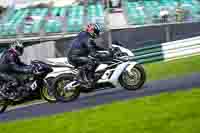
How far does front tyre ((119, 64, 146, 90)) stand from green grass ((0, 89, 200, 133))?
2.24 metres

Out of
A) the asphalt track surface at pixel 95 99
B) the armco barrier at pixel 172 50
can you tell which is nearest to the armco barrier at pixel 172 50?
the armco barrier at pixel 172 50

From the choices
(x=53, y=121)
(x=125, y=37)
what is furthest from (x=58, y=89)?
(x=125, y=37)

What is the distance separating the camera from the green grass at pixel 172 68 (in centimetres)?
1518

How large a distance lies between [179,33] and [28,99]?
10.2 m

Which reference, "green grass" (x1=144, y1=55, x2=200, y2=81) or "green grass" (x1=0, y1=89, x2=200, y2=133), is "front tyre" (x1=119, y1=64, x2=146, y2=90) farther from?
"green grass" (x1=144, y1=55, x2=200, y2=81)

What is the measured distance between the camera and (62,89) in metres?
11.1

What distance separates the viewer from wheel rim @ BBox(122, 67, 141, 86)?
11.2 meters

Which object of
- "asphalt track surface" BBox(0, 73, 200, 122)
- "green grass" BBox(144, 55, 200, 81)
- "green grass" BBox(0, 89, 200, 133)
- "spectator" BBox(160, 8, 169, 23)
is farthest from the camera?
"spectator" BBox(160, 8, 169, 23)

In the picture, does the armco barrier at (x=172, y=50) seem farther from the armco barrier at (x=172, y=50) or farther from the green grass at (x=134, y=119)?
the green grass at (x=134, y=119)

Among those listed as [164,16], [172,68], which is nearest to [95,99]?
[172,68]

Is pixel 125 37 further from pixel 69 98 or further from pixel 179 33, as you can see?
pixel 69 98

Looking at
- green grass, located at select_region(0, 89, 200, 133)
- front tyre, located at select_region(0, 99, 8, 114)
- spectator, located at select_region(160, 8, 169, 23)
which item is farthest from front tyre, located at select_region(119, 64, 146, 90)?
spectator, located at select_region(160, 8, 169, 23)

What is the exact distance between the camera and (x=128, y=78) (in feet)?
36.9

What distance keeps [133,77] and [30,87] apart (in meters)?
2.48
